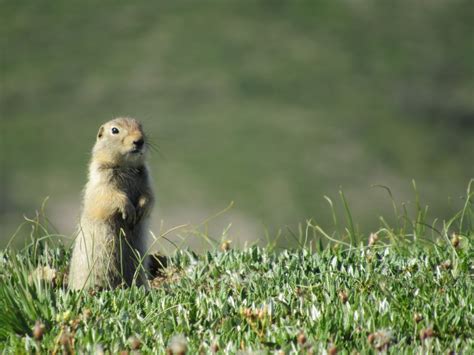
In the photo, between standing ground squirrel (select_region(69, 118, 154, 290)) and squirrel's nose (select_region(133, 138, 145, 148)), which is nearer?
standing ground squirrel (select_region(69, 118, 154, 290))

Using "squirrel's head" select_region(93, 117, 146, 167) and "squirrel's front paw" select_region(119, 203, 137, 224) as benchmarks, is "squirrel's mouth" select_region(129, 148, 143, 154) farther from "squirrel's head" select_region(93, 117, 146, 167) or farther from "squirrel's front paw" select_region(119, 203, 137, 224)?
"squirrel's front paw" select_region(119, 203, 137, 224)

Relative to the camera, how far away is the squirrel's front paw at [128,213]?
8.14 m

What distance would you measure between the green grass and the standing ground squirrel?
1.46 feet

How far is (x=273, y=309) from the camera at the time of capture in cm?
678

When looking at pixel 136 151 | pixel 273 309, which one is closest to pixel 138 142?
pixel 136 151

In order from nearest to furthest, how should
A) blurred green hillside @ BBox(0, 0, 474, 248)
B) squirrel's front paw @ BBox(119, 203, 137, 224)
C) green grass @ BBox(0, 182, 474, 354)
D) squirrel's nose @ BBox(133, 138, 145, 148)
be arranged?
1. green grass @ BBox(0, 182, 474, 354)
2. squirrel's front paw @ BBox(119, 203, 137, 224)
3. squirrel's nose @ BBox(133, 138, 145, 148)
4. blurred green hillside @ BBox(0, 0, 474, 248)

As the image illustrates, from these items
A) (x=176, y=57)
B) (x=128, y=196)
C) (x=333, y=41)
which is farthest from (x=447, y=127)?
(x=128, y=196)

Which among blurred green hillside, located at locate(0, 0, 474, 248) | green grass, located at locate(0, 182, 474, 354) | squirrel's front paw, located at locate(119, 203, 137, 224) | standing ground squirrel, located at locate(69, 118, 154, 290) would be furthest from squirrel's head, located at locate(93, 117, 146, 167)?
blurred green hillside, located at locate(0, 0, 474, 248)

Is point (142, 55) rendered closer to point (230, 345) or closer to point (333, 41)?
point (333, 41)

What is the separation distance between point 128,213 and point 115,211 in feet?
0.39

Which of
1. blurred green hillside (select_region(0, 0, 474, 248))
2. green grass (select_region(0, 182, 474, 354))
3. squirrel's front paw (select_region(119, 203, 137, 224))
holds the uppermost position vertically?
squirrel's front paw (select_region(119, 203, 137, 224))

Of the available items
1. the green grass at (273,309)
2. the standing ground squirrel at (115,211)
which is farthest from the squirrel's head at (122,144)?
the green grass at (273,309)

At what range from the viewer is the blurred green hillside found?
56.9 m

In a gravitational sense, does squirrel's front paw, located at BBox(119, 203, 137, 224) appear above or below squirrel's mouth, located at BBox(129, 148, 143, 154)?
below
